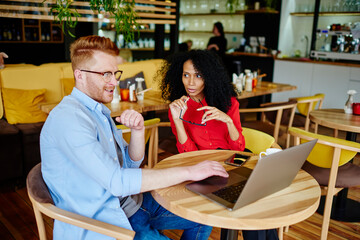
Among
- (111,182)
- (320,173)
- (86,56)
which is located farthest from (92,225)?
(320,173)

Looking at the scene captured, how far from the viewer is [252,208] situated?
1.27 meters

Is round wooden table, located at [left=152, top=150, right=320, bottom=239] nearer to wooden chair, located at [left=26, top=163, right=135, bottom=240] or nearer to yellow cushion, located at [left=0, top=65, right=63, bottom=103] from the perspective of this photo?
wooden chair, located at [left=26, top=163, right=135, bottom=240]

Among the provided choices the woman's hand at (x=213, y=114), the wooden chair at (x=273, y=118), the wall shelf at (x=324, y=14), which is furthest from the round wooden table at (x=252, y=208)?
the wall shelf at (x=324, y=14)

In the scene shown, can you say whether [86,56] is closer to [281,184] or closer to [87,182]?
[87,182]

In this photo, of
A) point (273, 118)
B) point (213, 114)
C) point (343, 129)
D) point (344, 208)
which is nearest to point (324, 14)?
point (273, 118)

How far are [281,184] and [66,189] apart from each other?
82 centimetres

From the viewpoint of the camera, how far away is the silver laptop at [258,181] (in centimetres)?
113

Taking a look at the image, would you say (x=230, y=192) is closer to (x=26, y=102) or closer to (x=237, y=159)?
(x=237, y=159)

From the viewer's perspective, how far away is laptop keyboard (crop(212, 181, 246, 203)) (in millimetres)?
1320

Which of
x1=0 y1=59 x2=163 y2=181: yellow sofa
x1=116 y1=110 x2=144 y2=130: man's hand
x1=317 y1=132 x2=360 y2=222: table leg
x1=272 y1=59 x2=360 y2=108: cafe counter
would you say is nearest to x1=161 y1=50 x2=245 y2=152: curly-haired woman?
x1=116 y1=110 x2=144 y2=130: man's hand

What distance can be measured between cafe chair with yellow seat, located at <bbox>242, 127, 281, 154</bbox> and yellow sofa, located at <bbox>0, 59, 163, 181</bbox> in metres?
1.95

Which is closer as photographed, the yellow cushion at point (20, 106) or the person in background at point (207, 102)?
the person in background at point (207, 102)

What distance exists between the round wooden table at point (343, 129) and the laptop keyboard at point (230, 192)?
5.43ft

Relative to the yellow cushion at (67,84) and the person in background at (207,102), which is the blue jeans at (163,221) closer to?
the person in background at (207,102)
